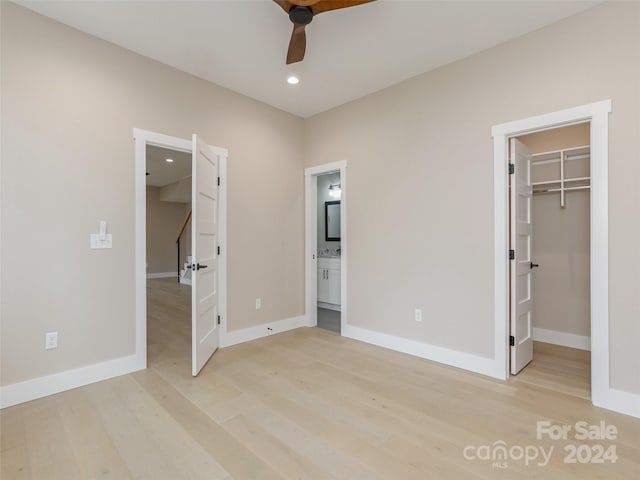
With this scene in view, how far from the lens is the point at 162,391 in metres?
2.47

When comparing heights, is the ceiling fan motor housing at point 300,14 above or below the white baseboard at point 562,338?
above

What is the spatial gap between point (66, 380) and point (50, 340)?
1.14 feet

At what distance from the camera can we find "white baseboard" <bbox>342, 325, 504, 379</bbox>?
2.78 meters

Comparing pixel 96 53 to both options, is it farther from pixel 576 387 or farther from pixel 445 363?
pixel 576 387

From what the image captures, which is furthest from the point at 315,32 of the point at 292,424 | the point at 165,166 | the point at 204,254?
the point at 165,166

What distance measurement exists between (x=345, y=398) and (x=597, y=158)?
2.55 meters

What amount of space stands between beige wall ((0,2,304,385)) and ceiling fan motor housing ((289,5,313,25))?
165cm

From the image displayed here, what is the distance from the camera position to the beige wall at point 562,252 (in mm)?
3443

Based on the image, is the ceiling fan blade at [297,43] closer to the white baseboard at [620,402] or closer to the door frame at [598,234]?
Result: the door frame at [598,234]

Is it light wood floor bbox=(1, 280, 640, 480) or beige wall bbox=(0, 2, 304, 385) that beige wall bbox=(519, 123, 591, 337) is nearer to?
light wood floor bbox=(1, 280, 640, 480)

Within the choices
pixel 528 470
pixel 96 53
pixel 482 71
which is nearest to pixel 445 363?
pixel 528 470

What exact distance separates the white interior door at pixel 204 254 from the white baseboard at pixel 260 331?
0.48 ft

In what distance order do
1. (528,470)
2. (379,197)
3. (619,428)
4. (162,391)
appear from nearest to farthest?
(528,470)
(619,428)
(162,391)
(379,197)

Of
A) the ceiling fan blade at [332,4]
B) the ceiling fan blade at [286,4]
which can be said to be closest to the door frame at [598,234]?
the ceiling fan blade at [332,4]
